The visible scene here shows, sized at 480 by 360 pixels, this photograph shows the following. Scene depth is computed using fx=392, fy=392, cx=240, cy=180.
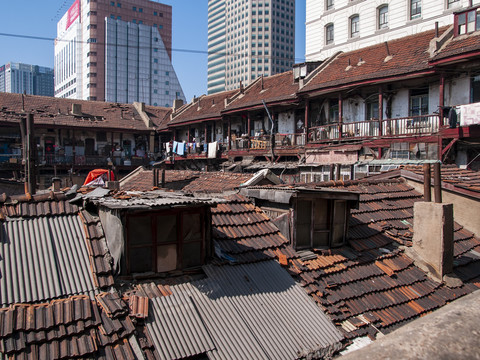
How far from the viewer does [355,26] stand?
37.8 meters

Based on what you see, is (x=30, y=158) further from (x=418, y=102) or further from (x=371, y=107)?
(x=371, y=107)

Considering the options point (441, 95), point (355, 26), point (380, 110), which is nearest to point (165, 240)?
point (441, 95)

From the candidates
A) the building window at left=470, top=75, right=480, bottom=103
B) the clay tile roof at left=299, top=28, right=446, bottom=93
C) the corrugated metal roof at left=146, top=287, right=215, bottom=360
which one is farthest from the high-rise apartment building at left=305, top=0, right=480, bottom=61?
the corrugated metal roof at left=146, top=287, right=215, bottom=360

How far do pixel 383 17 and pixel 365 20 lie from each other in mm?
1753

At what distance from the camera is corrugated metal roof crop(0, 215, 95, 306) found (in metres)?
5.28

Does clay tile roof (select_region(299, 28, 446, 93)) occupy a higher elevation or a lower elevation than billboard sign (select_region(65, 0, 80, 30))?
lower

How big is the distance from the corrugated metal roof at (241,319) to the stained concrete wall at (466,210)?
686 cm

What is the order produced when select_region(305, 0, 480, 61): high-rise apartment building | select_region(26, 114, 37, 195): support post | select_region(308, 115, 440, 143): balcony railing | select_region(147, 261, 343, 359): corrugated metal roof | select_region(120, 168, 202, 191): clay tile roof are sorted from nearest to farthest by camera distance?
select_region(147, 261, 343, 359): corrugated metal roof < select_region(26, 114, 37, 195): support post < select_region(120, 168, 202, 191): clay tile roof < select_region(308, 115, 440, 143): balcony railing < select_region(305, 0, 480, 61): high-rise apartment building

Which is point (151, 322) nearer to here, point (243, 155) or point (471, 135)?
point (471, 135)

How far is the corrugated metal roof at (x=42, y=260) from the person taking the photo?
17.3 feet

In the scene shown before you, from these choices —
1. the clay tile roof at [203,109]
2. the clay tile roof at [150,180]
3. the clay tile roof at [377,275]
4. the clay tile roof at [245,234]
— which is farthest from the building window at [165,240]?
the clay tile roof at [203,109]

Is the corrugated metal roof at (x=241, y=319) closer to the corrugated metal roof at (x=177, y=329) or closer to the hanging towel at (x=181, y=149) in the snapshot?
the corrugated metal roof at (x=177, y=329)

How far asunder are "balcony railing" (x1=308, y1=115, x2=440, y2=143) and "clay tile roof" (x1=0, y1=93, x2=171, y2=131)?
23291 mm

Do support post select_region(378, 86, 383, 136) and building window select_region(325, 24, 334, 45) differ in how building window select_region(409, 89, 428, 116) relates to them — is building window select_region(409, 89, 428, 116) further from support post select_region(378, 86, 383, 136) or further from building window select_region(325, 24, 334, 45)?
building window select_region(325, 24, 334, 45)
